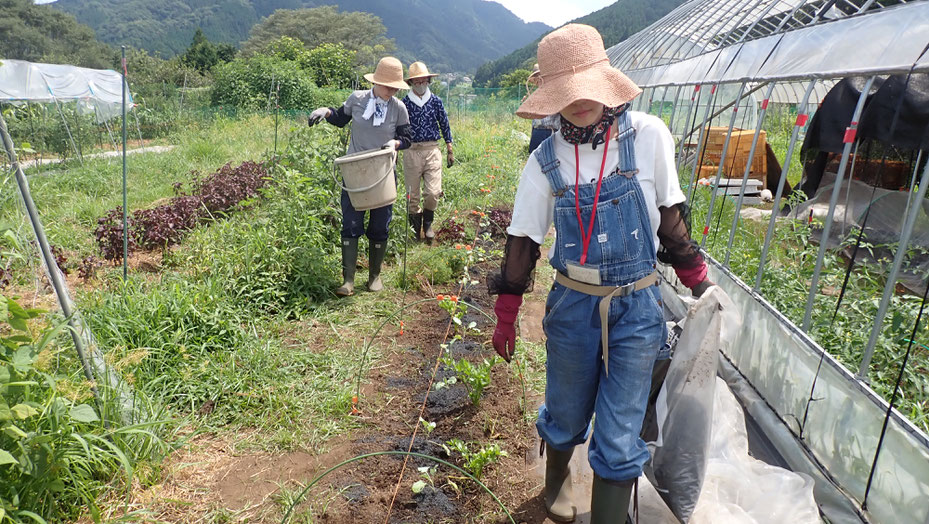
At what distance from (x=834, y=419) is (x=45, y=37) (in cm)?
5970

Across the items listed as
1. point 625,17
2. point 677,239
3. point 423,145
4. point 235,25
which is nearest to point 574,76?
point 677,239

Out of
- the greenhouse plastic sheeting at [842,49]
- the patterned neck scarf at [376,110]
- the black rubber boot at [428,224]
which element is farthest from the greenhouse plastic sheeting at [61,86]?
the greenhouse plastic sheeting at [842,49]

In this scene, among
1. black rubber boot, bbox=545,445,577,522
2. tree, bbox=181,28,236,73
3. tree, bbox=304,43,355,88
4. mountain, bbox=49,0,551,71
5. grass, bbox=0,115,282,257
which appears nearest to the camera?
black rubber boot, bbox=545,445,577,522

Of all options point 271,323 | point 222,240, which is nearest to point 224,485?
point 271,323

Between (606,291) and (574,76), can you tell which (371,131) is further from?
(606,291)

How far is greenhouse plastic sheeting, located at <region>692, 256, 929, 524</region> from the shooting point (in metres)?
1.89

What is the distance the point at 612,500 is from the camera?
1768 millimetres

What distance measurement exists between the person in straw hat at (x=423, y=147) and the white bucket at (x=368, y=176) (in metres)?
1.21

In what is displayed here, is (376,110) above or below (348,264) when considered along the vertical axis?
above

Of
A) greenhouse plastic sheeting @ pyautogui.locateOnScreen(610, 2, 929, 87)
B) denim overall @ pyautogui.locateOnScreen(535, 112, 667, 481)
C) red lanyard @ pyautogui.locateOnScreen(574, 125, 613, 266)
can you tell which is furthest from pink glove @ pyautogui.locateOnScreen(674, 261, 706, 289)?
greenhouse plastic sheeting @ pyautogui.locateOnScreen(610, 2, 929, 87)

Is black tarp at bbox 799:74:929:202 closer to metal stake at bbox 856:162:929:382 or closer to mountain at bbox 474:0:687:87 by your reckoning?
metal stake at bbox 856:162:929:382

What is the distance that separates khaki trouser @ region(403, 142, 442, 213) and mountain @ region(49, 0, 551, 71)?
71063mm

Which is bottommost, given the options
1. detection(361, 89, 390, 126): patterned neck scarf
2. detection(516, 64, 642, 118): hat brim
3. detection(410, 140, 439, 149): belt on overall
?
detection(410, 140, 439, 149): belt on overall

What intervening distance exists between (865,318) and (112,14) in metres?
143
